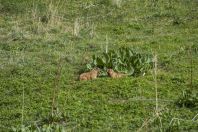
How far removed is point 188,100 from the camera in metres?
5.25

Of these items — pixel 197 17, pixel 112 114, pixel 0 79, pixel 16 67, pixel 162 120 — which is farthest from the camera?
pixel 197 17

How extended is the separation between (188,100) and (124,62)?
1432mm

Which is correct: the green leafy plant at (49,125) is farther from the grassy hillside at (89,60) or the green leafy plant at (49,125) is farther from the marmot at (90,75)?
the marmot at (90,75)

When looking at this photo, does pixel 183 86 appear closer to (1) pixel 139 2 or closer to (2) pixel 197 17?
(2) pixel 197 17

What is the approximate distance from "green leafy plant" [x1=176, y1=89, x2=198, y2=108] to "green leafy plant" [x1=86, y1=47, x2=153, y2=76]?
3.90ft

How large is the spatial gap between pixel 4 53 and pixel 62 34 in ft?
4.01

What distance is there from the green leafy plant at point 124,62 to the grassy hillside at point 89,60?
128 millimetres

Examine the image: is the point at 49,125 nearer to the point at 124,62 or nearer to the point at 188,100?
the point at 188,100

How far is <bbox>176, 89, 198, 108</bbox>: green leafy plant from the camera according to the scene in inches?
206

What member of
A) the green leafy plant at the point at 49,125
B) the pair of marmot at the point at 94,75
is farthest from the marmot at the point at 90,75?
the green leafy plant at the point at 49,125

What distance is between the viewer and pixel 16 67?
6988 millimetres

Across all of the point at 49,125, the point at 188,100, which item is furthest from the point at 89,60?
the point at 49,125

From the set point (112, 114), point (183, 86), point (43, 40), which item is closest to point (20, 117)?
point (112, 114)

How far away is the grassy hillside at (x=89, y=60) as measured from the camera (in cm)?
508
